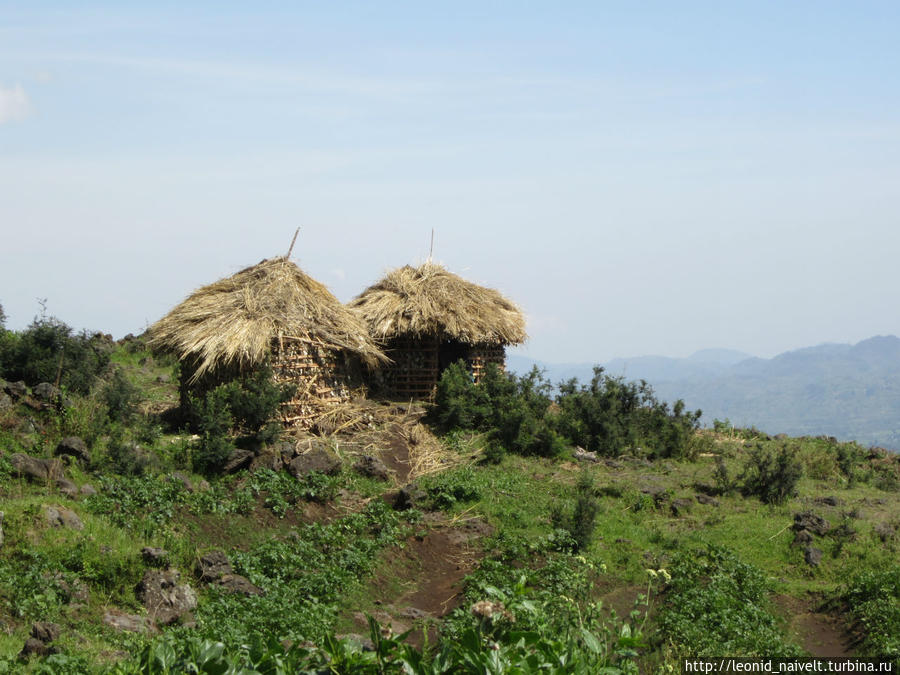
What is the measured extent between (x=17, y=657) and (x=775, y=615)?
6422mm

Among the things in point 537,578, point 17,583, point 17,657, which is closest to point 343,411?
point 537,578

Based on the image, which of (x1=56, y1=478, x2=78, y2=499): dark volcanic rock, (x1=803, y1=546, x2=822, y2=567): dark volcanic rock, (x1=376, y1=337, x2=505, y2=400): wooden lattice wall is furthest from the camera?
(x1=376, y1=337, x2=505, y2=400): wooden lattice wall

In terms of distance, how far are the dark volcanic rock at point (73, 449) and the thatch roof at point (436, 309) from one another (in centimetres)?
560

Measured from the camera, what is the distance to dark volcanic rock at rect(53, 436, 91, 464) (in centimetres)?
978

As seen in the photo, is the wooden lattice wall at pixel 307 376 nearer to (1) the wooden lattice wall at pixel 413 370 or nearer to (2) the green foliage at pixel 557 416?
(1) the wooden lattice wall at pixel 413 370

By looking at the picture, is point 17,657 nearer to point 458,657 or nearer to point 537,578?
point 458,657

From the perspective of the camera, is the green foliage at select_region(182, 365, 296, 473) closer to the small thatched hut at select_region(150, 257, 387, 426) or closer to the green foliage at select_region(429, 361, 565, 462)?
the small thatched hut at select_region(150, 257, 387, 426)

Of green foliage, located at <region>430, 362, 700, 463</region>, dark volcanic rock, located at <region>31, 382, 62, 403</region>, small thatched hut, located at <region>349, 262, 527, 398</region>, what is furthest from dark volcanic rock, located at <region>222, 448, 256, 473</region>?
small thatched hut, located at <region>349, 262, 527, 398</region>

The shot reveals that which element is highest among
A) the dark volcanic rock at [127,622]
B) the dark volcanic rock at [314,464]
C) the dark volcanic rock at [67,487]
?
the dark volcanic rock at [314,464]

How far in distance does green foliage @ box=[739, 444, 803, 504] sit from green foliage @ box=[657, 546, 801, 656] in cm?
311

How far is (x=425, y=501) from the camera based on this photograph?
10.8 meters

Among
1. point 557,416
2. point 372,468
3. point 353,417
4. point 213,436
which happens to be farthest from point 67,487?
point 557,416

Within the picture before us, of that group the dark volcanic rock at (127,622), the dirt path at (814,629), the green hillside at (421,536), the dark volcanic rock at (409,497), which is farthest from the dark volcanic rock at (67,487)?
the dirt path at (814,629)

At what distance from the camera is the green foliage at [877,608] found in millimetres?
6848
